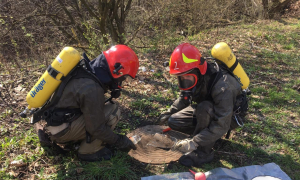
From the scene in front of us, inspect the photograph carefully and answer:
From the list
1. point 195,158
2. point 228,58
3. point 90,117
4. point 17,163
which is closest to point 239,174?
point 195,158

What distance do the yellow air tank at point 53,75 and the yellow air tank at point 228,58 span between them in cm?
172

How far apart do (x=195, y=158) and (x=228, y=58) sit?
137cm

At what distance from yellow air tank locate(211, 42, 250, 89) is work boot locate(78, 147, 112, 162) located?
190 cm

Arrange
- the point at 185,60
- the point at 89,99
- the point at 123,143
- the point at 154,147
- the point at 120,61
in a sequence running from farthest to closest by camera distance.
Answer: the point at 154,147 → the point at 123,143 → the point at 185,60 → the point at 120,61 → the point at 89,99

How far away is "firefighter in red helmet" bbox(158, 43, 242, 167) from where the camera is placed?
2.60m

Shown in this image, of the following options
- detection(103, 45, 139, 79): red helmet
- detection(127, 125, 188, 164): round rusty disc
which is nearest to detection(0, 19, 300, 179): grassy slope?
detection(127, 125, 188, 164): round rusty disc

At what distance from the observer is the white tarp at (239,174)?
102 inches

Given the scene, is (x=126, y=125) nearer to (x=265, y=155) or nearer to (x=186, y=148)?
(x=186, y=148)

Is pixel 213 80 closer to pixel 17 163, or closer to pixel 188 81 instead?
pixel 188 81

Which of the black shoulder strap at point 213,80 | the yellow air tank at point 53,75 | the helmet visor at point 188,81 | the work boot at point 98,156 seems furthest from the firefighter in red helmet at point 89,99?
the black shoulder strap at point 213,80

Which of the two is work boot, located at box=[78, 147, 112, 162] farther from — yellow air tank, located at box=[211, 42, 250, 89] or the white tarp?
yellow air tank, located at box=[211, 42, 250, 89]

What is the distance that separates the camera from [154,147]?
126 inches

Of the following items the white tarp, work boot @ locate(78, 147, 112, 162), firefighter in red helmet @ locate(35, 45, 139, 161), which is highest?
firefighter in red helmet @ locate(35, 45, 139, 161)

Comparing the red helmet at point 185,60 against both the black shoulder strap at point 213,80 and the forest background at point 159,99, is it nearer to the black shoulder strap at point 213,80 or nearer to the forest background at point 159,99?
the black shoulder strap at point 213,80
